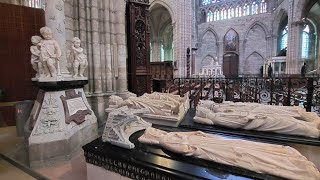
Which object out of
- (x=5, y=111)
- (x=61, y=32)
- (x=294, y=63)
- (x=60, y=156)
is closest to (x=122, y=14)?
(x=61, y=32)

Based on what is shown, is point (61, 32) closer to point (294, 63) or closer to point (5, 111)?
point (5, 111)

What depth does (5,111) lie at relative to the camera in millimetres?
4613

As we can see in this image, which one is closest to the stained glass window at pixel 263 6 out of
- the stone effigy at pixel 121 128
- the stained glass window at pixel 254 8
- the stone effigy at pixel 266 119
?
the stained glass window at pixel 254 8

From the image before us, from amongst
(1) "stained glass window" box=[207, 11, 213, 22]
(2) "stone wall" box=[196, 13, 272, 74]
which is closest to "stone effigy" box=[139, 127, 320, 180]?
(2) "stone wall" box=[196, 13, 272, 74]

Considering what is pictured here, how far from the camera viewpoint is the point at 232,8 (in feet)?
71.9

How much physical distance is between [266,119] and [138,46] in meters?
4.01

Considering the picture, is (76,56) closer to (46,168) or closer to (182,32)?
A: (46,168)

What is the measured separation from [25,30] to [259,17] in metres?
22.3

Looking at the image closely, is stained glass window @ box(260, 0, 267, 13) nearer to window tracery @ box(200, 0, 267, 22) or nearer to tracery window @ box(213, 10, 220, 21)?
window tracery @ box(200, 0, 267, 22)

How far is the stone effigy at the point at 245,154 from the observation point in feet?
4.33

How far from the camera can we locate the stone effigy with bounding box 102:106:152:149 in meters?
1.98

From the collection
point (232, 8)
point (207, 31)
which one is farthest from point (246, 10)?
point (207, 31)

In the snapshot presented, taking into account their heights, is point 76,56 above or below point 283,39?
below

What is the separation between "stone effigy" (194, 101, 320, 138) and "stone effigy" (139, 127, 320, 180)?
2.27 ft
